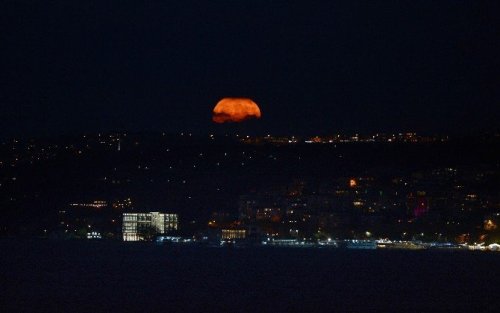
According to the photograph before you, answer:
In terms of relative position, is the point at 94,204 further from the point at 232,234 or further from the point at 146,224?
the point at 232,234

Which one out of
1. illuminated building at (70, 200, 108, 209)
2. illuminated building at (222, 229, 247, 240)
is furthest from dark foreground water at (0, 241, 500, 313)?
illuminated building at (70, 200, 108, 209)

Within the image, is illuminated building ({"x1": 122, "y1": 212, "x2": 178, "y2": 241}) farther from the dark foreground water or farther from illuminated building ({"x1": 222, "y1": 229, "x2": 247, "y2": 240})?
the dark foreground water

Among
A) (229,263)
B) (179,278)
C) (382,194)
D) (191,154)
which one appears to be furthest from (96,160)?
(179,278)

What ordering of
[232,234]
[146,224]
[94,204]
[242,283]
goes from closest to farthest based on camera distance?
[242,283], [232,234], [146,224], [94,204]

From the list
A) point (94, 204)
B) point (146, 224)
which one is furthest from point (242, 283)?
point (94, 204)

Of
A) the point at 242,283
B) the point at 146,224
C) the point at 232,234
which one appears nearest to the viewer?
the point at 242,283

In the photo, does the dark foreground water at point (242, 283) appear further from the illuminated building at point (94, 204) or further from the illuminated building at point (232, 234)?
the illuminated building at point (94, 204)

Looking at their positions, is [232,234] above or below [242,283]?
above
